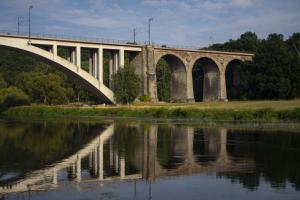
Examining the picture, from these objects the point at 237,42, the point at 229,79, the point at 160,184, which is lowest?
the point at 160,184

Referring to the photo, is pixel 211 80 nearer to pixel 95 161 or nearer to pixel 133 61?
pixel 133 61

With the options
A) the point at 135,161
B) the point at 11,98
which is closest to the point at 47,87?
the point at 11,98

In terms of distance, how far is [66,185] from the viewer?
16.8 metres

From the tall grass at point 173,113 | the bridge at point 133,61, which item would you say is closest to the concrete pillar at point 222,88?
the bridge at point 133,61

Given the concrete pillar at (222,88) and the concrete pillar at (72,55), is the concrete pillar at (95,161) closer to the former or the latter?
the concrete pillar at (72,55)

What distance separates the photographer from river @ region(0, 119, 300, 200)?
51.4 ft

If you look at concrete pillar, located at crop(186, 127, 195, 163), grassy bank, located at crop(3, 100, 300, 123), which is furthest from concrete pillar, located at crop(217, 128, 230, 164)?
grassy bank, located at crop(3, 100, 300, 123)

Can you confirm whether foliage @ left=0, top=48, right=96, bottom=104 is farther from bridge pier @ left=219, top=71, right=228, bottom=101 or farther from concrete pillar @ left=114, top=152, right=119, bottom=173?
concrete pillar @ left=114, top=152, right=119, bottom=173

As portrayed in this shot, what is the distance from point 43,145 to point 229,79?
2718 inches

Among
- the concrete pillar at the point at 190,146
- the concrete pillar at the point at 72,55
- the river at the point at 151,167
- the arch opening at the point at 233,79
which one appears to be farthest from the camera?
the arch opening at the point at 233,79

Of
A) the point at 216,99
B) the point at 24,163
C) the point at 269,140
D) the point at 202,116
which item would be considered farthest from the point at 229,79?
the point at 24,163

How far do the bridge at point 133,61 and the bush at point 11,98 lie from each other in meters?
16.7

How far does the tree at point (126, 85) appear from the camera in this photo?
69.1m

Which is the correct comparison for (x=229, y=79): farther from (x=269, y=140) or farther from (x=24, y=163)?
(x=24, y=163)
